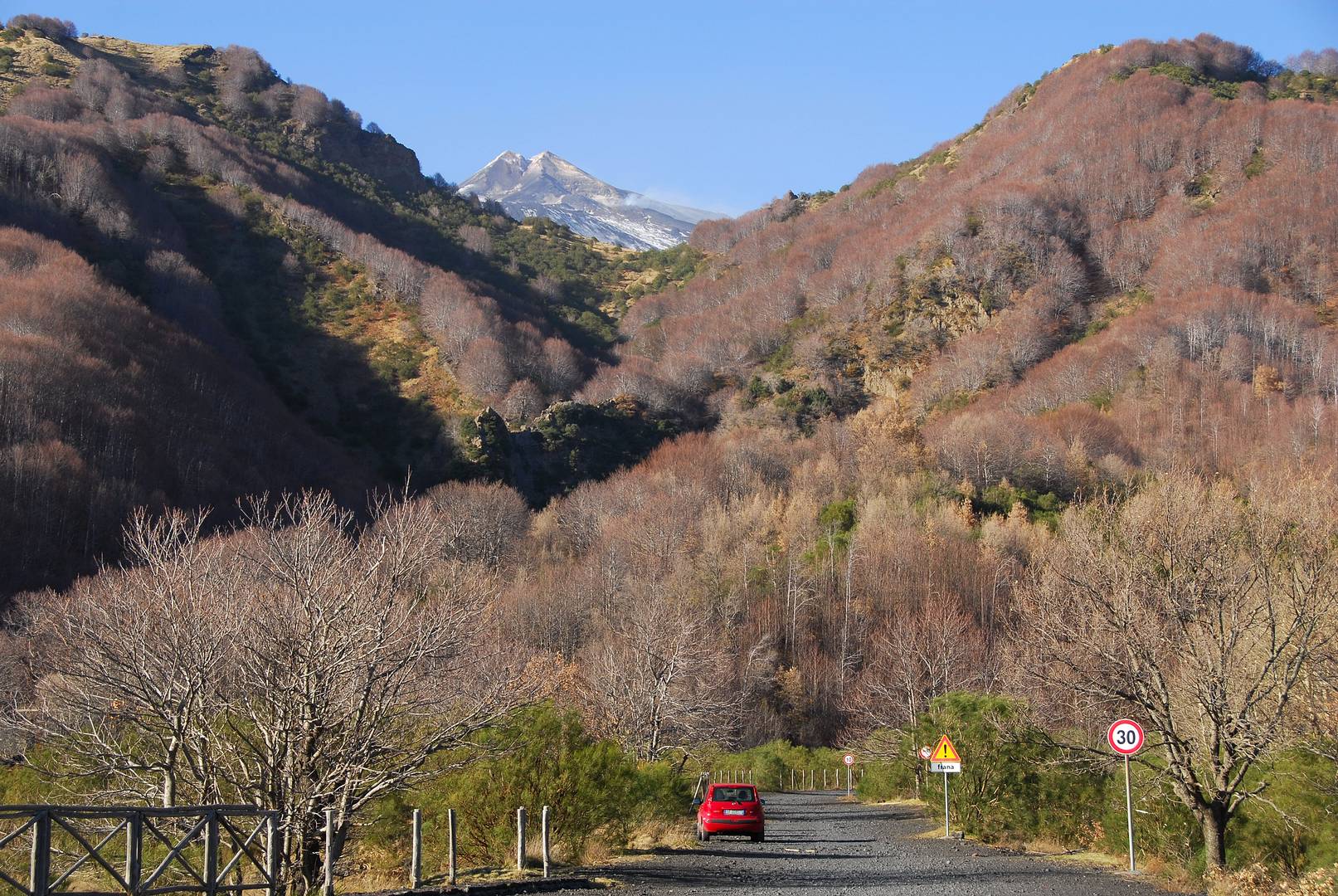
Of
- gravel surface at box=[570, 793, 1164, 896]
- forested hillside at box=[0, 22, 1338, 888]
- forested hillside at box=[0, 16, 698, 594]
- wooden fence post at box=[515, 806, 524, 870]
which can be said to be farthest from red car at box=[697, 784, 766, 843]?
forested hillside at box=[0, 16, 698, 594]

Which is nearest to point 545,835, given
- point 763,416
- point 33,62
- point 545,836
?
point 545,836

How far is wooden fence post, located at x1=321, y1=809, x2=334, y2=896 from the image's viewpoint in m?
12.7

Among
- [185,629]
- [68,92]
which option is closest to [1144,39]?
[68,92]

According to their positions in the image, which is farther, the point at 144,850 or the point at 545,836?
the point at 545,836

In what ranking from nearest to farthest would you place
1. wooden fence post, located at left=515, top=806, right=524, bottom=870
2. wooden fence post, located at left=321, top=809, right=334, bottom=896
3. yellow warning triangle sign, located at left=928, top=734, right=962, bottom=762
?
wooden fence post, located at left=321, top=809, right=334, bottom=896 < wooden fence post, located at left=515, top=806, right=524, bottom=870 < yellow warning triangle sign, located at left=928, top=734, right=962, bottom=762

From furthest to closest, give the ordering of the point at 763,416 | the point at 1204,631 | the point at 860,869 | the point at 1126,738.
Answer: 1. the point at 763,416
2. the point at 860,869
3. the point at 1204,631
4. the point at 1126,738

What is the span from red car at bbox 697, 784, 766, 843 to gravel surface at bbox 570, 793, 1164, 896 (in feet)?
0.99

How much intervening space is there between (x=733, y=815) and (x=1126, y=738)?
9.26 meters

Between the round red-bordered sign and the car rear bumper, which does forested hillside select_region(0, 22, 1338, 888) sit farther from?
the car rear bumper

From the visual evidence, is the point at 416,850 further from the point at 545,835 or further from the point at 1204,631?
the point at 1204,631

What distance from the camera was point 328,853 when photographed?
12719mm

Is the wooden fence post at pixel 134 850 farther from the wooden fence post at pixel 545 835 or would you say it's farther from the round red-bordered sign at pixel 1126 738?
the round red-bordered sign at pixel 1126 738

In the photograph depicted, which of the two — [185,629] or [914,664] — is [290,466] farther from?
[185,629]

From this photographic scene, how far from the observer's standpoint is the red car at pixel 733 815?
23.4 meters
